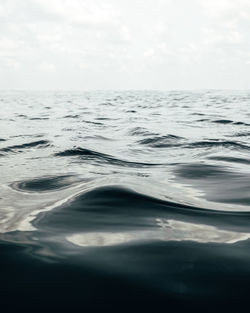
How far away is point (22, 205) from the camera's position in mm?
2564

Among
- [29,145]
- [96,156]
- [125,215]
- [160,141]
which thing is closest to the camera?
[125,215]

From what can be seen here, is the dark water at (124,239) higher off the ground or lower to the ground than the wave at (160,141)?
lower

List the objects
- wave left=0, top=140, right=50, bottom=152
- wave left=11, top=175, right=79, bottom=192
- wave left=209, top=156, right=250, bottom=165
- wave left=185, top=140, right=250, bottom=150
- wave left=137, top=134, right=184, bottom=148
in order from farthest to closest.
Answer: wave left=137, top=134, right=184, bottom=148, wave left=185, top=140, right=250, bottom=150, wave left=0, top=140, right=50, bottom=152, wave left=209, top=156, right=250, bottom=165, wave left=11, top=175, right=79, bottom=192

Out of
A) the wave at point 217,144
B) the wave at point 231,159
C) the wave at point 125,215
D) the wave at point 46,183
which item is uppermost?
the wave at point 217,144

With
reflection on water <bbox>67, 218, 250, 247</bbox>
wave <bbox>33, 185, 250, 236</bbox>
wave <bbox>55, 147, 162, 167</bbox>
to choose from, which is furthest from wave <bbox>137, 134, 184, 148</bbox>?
reflection on water <bbox>67, 218, 250, 247</bbox>

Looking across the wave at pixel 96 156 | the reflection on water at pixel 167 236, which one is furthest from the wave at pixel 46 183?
the reflection on water at pixel 167 236

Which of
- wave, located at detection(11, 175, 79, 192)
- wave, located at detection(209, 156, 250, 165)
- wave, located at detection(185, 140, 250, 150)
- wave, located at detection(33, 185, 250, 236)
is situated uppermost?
wave, located at detection(185, 140, 250, 150)

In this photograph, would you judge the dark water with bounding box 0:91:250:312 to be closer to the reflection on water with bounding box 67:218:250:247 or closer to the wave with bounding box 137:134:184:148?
the reflection on water with bounding box 67:218:250:247

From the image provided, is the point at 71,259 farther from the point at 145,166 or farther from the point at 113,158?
the point at 113,158

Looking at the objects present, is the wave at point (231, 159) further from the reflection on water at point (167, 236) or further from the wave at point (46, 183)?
the reflection on water at point (167, 236)

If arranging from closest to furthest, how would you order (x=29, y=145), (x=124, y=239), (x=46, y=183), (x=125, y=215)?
(x=124, y=239)
(x=125, y=215)
(x=46, y=183)
(x=29, y=145)

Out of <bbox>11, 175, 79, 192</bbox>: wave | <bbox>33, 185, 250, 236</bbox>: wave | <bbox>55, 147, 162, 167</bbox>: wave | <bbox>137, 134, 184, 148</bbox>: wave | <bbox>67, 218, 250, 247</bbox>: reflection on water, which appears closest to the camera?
<bbox>67, 218, 250, 247</bbox>: reflection on water

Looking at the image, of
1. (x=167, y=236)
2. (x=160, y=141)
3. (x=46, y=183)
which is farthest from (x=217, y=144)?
(x=167, y=236)

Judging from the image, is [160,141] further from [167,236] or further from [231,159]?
[167,236]
